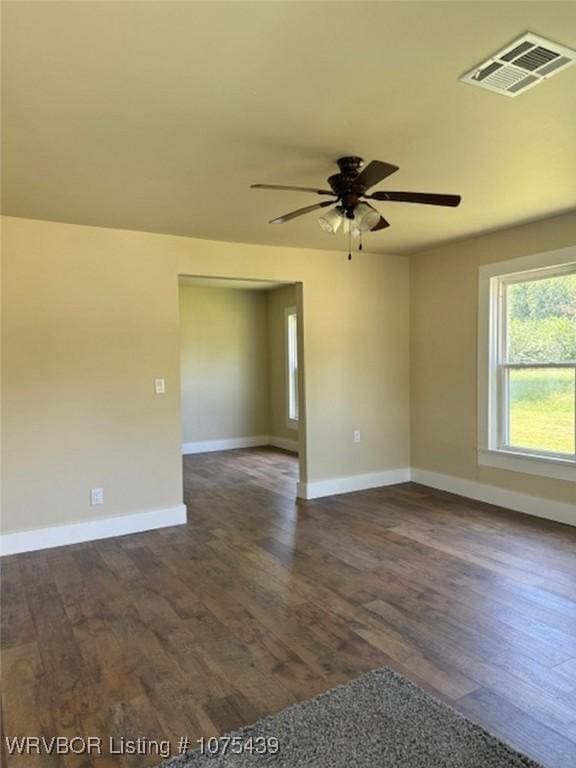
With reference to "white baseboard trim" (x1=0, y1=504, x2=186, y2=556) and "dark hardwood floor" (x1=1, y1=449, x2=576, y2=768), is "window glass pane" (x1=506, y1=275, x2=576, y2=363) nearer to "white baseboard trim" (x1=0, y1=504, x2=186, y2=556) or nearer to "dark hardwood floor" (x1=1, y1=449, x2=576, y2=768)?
"dark hardwood floor" (x1=1, y1=449, x2=576, y2=768)

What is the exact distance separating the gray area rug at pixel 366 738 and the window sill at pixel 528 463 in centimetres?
272

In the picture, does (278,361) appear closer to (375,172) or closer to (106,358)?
(106,358)

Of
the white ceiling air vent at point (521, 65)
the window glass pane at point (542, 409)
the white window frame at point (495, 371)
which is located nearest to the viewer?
the white ceiling air vent at point (521, 65)

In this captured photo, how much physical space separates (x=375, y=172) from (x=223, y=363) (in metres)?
5.81

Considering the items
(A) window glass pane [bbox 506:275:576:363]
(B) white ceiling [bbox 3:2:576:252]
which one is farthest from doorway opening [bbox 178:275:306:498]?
(B) white ceiling [bbox 3:2:576:252]

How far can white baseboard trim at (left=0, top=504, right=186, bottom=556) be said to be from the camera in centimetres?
Result: 374

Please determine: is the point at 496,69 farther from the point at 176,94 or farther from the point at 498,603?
the point at 498,603

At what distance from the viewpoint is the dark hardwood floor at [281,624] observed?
2.01 meters

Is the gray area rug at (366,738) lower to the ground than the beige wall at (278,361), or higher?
lower

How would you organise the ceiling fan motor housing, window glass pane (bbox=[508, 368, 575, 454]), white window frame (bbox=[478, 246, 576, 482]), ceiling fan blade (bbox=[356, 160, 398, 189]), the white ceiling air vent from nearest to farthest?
1. the white ceiling air vent
2. ceiling fan blade (bbox=[356, 160, 398, 189])
3. the ceiling fan motor housing
4. window glass pane (bbox=[508, 368, 575, 454])
5. white window frame (bbox=[478, 246, 576, 482])

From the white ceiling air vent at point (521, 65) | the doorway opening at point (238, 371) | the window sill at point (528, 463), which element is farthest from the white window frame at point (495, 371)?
the doorway opening at point (238, 371)

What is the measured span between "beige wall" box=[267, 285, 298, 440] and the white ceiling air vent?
5612 millimetres

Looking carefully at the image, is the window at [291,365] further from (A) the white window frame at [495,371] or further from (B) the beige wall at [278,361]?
(A) the white window frame at [495,371]

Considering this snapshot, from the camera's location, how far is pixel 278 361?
8078mm
